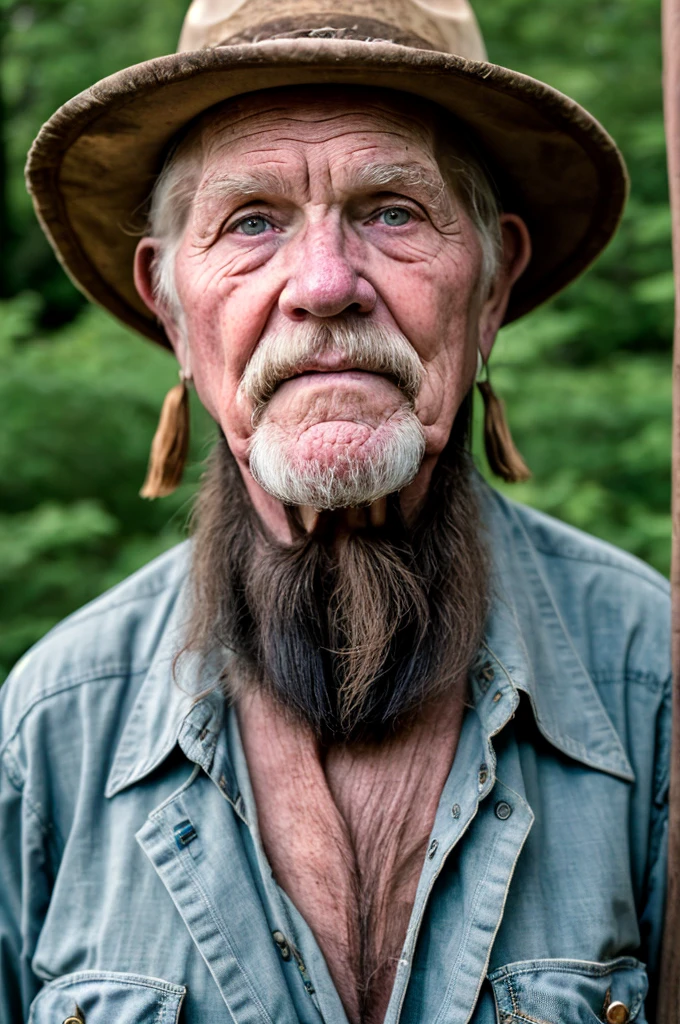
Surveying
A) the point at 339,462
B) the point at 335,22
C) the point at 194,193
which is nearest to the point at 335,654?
the point at 339,462

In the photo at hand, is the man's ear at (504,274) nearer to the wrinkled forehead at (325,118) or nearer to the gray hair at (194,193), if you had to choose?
the gray hair at (194,193)

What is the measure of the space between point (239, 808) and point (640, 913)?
90 cm

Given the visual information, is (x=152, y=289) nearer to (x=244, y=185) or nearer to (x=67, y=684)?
(x=244, y=185)

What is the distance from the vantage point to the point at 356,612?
6.85 ft

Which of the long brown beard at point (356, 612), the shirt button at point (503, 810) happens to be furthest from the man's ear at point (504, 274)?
the shirt button at point (503, 810)

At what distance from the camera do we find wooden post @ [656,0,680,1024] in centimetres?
179

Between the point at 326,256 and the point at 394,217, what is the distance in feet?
0.75

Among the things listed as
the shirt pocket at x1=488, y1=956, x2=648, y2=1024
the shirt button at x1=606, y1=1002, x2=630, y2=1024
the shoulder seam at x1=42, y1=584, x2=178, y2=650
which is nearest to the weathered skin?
the shoulder seam at x1=42, y1=584, x2=178, y2=650

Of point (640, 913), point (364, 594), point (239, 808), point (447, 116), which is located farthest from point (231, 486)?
point (640, 913)

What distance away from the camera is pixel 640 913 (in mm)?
2137

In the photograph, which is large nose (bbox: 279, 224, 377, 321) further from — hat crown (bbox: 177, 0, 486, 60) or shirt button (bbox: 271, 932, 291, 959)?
shirt button (bbox: 271, 932, 291, 959)

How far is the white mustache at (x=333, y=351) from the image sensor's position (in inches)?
75.7

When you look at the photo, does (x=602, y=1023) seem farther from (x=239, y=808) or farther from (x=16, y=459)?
(x=16, y=459)

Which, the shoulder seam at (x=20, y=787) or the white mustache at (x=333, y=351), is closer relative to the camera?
the white mustache at (x=333, y=351)
